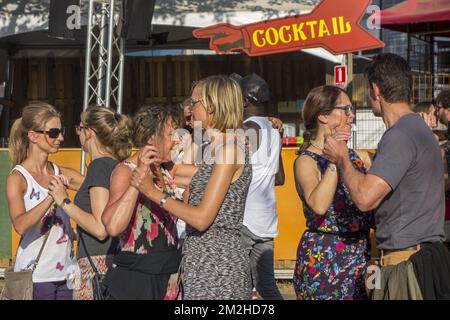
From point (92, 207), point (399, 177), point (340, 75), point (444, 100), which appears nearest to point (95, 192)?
point (92, 207)

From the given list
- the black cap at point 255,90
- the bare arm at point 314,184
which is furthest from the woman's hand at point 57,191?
the black cap at point 255,90

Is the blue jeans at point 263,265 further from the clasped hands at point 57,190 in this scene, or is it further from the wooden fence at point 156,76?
the wooden fence at point 156,76

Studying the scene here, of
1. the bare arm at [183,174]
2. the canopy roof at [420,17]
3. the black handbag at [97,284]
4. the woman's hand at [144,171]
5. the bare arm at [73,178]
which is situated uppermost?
the canopy roof at [420,17]

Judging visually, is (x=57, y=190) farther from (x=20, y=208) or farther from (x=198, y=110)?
(x=198, y=110)

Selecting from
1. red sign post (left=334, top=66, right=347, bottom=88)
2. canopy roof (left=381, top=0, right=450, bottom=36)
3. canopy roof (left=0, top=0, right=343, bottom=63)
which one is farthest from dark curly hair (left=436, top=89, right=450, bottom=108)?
canopy roof (left=381, top=0, right=450, bottom=36)

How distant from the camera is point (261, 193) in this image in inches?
232

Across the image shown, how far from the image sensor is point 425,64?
51.4 feet

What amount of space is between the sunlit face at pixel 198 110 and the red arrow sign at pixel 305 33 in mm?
7433

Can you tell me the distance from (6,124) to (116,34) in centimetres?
612

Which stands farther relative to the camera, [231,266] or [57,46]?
[57,46]

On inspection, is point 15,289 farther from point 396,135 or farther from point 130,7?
point 130,7

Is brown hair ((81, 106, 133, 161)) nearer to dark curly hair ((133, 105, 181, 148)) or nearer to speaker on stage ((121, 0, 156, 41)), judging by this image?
dark curly hair ((133, 105, 181, 148))

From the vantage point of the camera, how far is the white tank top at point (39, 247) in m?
4.68

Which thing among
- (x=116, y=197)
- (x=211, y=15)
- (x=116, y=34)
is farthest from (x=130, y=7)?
(x=116, y=197)
